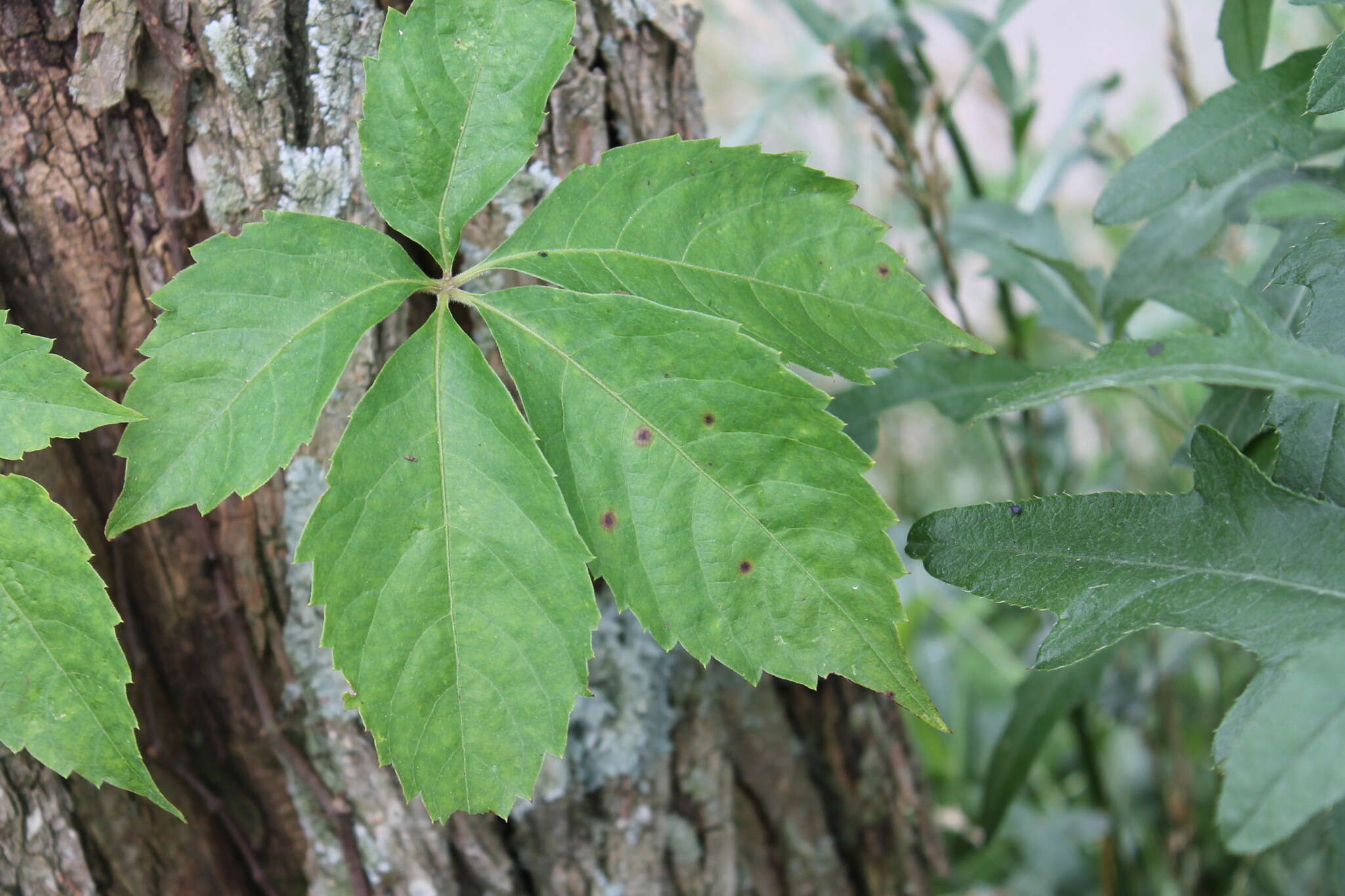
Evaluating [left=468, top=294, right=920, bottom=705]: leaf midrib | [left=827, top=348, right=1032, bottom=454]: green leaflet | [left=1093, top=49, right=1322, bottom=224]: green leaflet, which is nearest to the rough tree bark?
[left=468, top=294, right=920, bottom=705]: leaf midrib

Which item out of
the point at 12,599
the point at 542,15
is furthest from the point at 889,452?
the point at 12,599

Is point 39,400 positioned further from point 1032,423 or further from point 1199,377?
point 1032,423

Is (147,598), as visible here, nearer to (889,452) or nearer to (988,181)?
(889,452)

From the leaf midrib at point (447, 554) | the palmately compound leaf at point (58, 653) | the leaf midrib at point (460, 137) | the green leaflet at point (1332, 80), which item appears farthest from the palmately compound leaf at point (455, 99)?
the green leaflet at point (1332, 80)

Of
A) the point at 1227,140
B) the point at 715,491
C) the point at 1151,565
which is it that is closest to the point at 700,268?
the point at 715,491

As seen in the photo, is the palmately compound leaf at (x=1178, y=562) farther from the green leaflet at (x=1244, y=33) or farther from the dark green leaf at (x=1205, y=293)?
the green leaflet at (x=1244, y=33)

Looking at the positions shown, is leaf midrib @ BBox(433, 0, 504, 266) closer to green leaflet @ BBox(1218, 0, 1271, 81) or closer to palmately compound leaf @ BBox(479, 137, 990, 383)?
palmately compound leaf @ BBox(479, 137, 990, 383)
